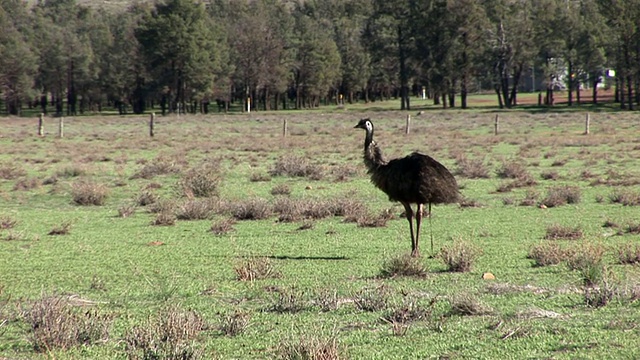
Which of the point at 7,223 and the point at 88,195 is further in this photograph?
the point at 88,195

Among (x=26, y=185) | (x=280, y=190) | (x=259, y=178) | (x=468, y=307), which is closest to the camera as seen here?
(x=468, y=307)

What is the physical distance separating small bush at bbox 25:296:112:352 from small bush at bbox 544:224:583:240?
9044 millimetres

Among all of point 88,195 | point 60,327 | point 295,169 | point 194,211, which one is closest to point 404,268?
point 60,327

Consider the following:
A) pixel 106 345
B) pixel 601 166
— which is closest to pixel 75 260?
pixel 106 345

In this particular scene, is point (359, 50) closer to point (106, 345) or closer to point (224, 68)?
point (224, 68)

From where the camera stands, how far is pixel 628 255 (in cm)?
1259

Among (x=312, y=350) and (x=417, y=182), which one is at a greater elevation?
(x=417, y=182)

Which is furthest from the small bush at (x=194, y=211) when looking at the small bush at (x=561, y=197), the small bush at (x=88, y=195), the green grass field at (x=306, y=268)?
the small bush at (x=561, y=197)

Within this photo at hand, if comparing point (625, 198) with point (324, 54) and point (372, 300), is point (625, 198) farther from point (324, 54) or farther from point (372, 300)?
point (324, 54)

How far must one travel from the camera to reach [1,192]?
25453mm

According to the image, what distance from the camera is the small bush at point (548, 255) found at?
1255 cm

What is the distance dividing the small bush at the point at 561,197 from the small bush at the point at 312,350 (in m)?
14.7

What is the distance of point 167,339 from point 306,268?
5.29 metres

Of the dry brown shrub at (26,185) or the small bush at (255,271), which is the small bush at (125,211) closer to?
the dry brown shrub at (26,185)
